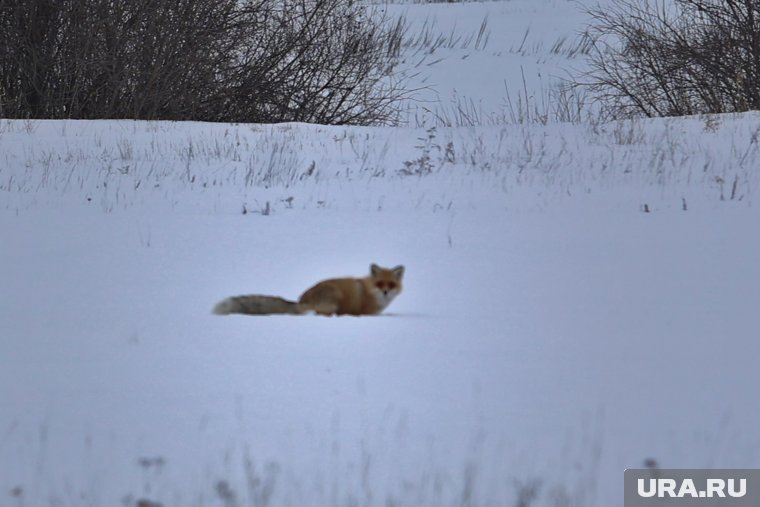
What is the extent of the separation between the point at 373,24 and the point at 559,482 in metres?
15.0

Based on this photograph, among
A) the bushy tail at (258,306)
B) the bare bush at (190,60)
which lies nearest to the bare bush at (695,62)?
the bare bush at (190,60)

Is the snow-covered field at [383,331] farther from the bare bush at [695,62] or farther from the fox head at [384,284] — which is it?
the bare bush at [695,62]

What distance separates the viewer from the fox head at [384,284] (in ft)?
Result: 14.9

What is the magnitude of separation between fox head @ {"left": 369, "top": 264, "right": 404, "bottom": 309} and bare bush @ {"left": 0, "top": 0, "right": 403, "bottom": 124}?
1140cm

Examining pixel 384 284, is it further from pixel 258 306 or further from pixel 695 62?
pixel 695 62

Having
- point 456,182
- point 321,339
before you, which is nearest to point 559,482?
point 321,339

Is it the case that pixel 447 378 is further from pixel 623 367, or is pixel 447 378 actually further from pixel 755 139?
pixel 755 139

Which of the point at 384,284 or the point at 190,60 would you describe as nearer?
the point at 384,284

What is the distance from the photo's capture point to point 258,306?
4562 mm

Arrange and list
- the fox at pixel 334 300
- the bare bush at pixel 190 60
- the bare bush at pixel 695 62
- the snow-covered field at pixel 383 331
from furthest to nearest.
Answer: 1. the bare bush at pixel 190 60
2. the bare bush at pixel 695 62
3. the fox at pixel 334 300
4. the snow-covered field at pixel 383 331

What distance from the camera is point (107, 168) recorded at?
365 inches

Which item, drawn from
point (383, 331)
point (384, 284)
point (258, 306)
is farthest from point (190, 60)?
point (383, 331)

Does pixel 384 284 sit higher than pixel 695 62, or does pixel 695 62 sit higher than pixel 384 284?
pixel 695 62

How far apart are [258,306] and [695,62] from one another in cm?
1195
